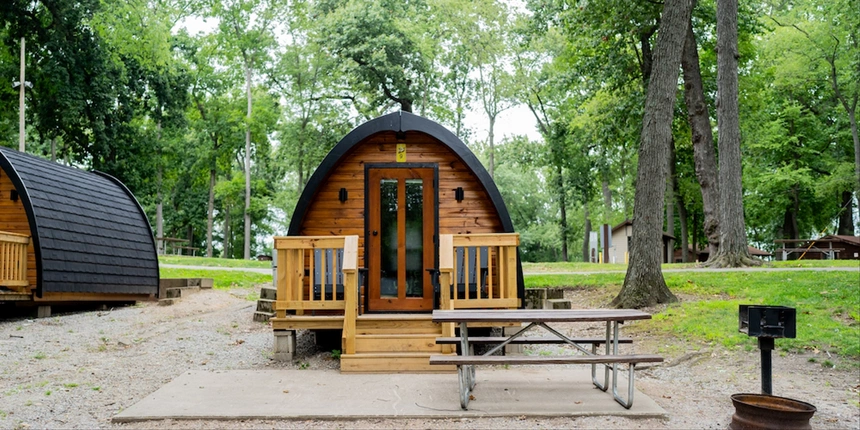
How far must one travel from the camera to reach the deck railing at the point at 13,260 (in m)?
10.9

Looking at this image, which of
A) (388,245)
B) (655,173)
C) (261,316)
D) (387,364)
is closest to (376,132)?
(388,245)

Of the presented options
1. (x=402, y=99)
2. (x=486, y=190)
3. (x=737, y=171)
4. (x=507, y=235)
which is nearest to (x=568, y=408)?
(x=507, y=235)

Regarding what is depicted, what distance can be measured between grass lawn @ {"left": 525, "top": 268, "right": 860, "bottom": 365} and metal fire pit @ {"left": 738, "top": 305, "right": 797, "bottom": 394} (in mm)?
2592

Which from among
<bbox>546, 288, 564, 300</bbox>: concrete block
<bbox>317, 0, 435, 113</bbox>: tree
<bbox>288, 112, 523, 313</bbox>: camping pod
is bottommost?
<bbox>546, 288, 564, 300</bbox>: concrete block

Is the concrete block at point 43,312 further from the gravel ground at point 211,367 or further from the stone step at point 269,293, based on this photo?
the stone step at point 269,293

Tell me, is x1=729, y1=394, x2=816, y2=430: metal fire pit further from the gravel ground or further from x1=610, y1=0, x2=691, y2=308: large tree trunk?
x1=610, y1=0, x2=691, y2=308: large tree trunk

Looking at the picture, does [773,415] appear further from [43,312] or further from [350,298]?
[43,312]

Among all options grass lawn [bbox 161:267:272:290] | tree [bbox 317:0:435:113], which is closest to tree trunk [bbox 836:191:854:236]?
tree [bbox 317:0:435:113]

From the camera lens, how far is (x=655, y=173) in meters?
11.0

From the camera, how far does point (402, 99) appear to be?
30.2 metres

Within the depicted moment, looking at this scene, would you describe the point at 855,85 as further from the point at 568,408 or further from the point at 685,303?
the point at 568,408

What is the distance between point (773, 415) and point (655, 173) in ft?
22.3

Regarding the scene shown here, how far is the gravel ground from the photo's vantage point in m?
5.14

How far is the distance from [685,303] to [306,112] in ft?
88.3
